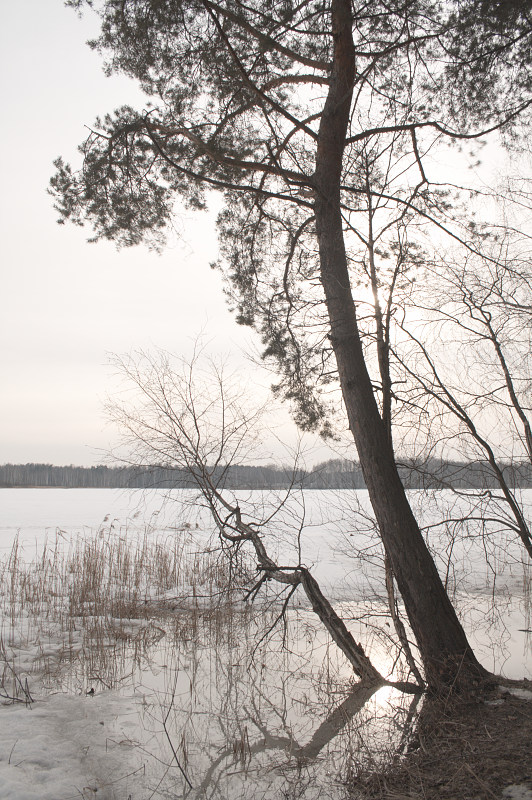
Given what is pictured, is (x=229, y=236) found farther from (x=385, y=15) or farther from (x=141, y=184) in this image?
(x=385, y=15)

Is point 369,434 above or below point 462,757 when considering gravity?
above

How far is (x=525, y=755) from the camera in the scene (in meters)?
2.83

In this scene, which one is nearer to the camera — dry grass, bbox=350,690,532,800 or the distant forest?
dry grass, bbox=350,690,532,800

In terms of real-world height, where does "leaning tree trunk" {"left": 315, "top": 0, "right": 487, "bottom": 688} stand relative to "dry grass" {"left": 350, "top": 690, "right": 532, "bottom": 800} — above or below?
above

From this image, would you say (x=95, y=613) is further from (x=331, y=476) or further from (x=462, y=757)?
(x=462, y=757)

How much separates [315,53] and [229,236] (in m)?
1.87

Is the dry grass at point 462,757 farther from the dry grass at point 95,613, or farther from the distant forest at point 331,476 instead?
the dry grass at point 95,613

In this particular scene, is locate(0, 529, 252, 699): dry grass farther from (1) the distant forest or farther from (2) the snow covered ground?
(1) the distant forest

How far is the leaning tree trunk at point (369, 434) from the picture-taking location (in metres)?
3.79

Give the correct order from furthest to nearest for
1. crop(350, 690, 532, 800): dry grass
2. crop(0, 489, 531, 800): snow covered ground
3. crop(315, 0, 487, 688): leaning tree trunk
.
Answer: crop(315, 0, 487, 688): leaning tree trunk, crop(0, 489, 531, 800): snow covered ground, crop(350, 690, 532, 800): dry grass

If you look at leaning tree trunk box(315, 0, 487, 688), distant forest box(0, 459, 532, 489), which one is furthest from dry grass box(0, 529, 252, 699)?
leaning tree trunk box(315, 0, 487, 688)

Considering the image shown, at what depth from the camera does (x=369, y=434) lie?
4.20m

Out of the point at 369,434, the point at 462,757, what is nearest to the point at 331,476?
the point at 369,434

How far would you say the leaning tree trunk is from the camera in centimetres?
379
